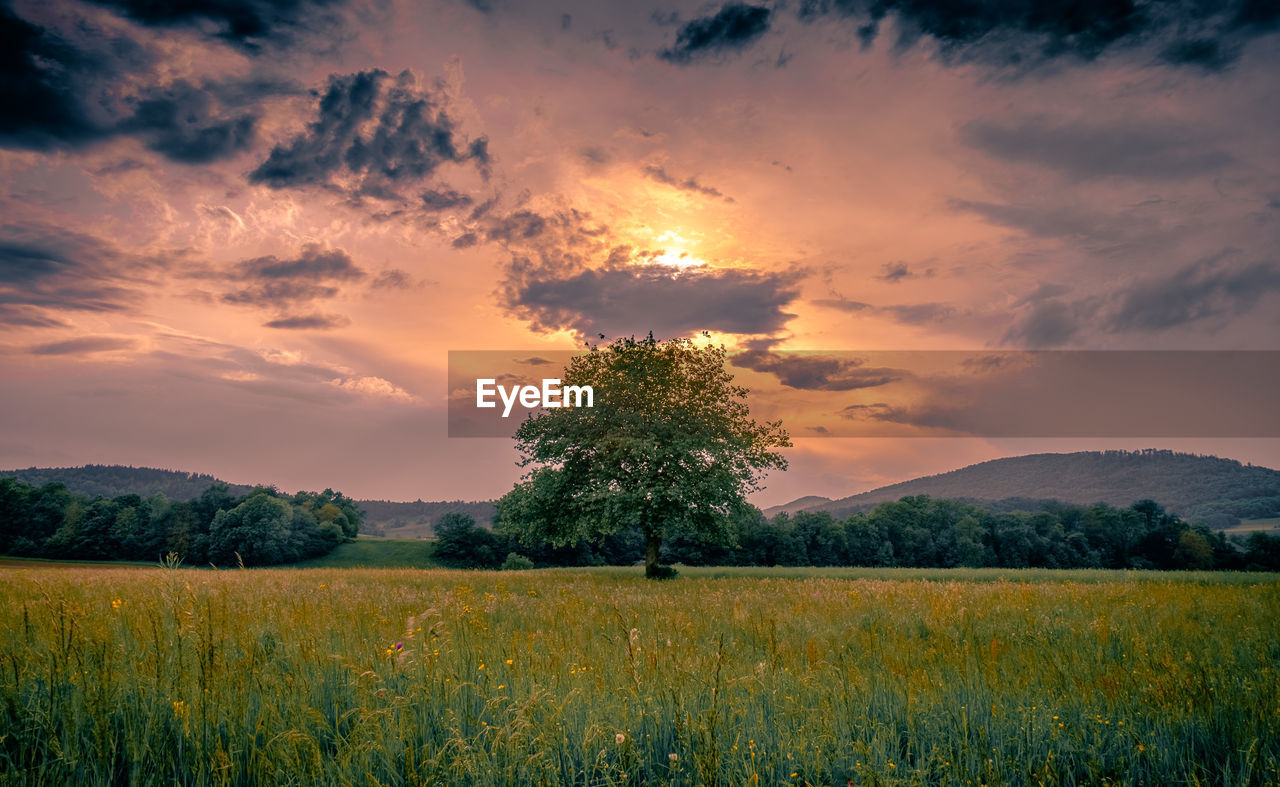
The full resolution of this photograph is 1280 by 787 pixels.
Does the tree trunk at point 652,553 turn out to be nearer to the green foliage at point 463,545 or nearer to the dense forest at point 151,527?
the green foliage at point 463,545

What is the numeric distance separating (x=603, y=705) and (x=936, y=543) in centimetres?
9793

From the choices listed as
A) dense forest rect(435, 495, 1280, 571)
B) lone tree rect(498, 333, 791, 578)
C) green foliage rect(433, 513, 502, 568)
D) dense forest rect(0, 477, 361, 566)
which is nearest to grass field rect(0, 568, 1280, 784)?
A: lone tree rect(498, 333, 791, 578)

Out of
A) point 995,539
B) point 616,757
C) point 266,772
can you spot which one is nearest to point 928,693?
point 616,757

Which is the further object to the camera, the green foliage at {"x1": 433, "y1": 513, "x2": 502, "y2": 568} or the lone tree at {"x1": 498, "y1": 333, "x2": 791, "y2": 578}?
the green foliage at {"x1": 433, "y1": 513, "x2": 502, "y2": 568}

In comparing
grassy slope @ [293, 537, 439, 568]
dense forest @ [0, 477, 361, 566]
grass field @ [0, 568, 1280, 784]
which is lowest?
grassy slope @ [293, 537, 439, 568]

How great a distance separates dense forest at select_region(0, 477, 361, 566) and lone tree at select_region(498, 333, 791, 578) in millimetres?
80225

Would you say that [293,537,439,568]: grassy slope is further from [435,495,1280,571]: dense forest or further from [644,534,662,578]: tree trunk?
[644,534,662,578]: tree trunk

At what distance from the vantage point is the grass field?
3.61 metres

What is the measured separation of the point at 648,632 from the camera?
838 cm

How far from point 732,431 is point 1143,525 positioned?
9511 centimetres

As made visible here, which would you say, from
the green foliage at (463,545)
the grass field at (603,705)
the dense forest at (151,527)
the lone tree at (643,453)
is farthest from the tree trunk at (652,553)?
the dense forest at (151,527)

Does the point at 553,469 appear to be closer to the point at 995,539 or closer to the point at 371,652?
the point at 371,652

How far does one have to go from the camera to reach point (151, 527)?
95062 mm

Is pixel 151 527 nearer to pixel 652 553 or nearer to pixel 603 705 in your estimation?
pixel 652 553
